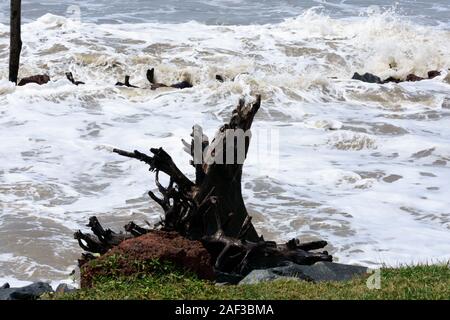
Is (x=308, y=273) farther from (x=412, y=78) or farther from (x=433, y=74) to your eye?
(x=433, y=74)

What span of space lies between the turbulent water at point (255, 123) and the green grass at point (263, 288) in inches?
107

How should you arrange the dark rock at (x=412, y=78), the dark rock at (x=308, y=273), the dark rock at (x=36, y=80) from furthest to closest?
the dark rock at (x=412, y=78), the dark rock at (x=36, y=80), the dark rock at (x=308, y=273)

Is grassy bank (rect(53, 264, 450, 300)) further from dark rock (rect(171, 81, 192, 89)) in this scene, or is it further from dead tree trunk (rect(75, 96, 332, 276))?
dark rock (rect(171, 81, 192, 89))

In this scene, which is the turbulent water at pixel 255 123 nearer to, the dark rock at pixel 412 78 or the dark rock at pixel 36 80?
the dark rock at pixel 36 80

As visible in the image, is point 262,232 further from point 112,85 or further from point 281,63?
point 281,63

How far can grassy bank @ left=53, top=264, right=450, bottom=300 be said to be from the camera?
642 cm

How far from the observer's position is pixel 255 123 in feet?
61.4

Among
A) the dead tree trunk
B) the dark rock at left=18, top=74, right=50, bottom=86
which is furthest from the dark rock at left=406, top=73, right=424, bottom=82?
the dead tree trunk

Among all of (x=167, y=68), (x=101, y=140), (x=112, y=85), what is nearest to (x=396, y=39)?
(x=167, y=68)

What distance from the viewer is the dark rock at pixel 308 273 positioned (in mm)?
7773

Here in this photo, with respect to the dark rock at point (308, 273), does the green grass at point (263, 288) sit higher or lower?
higher

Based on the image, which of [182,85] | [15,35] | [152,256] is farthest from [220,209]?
[182,85]

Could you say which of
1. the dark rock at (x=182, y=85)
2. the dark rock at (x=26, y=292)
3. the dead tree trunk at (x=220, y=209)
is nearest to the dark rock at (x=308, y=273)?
the dead tree trunk at (x=220, y=209)

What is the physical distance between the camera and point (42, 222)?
11.4m
